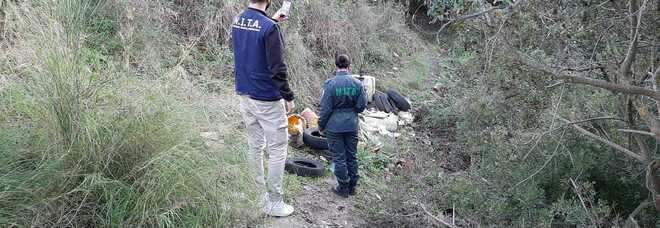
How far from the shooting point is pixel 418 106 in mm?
10391

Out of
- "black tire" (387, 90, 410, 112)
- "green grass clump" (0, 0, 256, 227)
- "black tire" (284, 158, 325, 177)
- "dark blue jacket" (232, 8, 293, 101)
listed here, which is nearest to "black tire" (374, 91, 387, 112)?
"black tire" (387, 90, 410, 112)

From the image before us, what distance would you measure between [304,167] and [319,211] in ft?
2.58

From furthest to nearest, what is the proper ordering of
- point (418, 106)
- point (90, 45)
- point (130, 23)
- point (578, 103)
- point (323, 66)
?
point (418, 106)
point (323, 66)
point (130, 23)
point (90, 45)
point (578, 103)

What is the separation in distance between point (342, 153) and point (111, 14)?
364 centimetres

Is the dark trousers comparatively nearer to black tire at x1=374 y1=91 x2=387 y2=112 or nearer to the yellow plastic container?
the yellow plastic container

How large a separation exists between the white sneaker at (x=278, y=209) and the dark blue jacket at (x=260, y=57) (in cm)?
89

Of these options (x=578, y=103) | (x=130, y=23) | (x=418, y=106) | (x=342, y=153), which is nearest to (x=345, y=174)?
(x=342, y=153)

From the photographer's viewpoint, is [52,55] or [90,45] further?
[90,45]

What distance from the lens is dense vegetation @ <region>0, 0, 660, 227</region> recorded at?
3588 millimetres

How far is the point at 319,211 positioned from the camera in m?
5.40

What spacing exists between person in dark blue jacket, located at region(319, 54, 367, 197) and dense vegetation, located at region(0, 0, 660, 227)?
0.43 m

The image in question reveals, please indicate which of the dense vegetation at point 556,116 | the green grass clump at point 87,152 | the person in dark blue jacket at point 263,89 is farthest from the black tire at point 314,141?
the green grass clump at point 87,152

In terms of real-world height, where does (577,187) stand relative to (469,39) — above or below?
below

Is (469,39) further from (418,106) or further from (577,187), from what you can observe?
(418,106)
